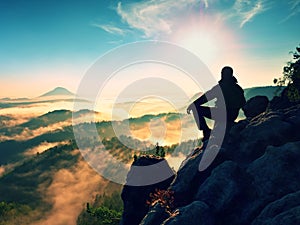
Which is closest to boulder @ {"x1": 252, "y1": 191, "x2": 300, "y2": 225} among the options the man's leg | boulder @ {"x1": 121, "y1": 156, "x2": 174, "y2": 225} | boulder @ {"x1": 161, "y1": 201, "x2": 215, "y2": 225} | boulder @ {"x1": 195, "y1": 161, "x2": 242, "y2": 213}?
boulder @ {"x1": 161, "y1": 201, "x2": 215, "y2": 225}

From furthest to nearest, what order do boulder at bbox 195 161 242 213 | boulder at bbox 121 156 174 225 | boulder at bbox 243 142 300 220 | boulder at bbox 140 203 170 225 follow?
1. boulder at bbox 121 156 174 225
2. boulder at bbox 140 203 170 225
3. boulder at bbox 195 161 242 213
4. boulder at bbox 243 142 300 220

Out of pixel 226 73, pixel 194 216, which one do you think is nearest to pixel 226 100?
pixel 226 73

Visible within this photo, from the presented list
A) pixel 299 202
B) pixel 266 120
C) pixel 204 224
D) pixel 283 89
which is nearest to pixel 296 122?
pixel 266 120

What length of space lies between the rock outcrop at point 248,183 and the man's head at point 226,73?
6.92 meters

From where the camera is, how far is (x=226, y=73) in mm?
39375

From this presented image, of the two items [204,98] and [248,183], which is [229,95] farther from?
[248,183]

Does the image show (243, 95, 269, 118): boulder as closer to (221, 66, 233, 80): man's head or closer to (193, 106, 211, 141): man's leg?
(221, 66, 233, 80): man's head

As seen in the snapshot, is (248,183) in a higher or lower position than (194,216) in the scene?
higher

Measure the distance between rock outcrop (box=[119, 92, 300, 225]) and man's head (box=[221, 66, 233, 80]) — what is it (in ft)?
22.7

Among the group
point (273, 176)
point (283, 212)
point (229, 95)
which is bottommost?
point (283, 212)

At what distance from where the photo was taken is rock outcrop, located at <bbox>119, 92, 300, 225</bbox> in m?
24.5

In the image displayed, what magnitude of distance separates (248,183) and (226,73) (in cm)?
1642

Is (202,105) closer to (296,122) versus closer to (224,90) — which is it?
(224,90)

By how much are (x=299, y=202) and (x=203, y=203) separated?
8.11 metres
